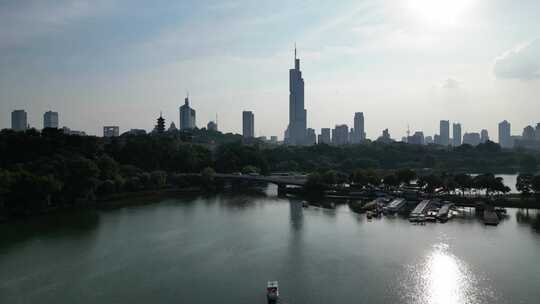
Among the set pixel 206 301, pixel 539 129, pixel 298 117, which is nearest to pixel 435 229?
pixel 206 301

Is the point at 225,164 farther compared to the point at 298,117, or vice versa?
the point at 298,117

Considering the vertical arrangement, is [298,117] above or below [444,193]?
above

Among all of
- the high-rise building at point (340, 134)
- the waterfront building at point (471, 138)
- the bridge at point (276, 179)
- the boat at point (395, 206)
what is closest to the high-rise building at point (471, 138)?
the waterfront building at point (471, 138)

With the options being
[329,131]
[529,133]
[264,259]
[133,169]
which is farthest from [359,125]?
[264,259]

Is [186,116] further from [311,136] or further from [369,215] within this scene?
[369,215]

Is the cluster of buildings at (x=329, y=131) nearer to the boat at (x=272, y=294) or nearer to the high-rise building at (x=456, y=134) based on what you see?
the high-rise building at (x=456, y=134)

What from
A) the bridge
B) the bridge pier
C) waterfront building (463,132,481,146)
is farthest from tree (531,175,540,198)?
waterfront building (463,132,481,146)

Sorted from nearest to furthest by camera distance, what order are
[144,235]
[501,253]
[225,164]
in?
[501,253] < [144,235] < [225,164]

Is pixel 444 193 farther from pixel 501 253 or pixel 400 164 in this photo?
pixel 400 164
